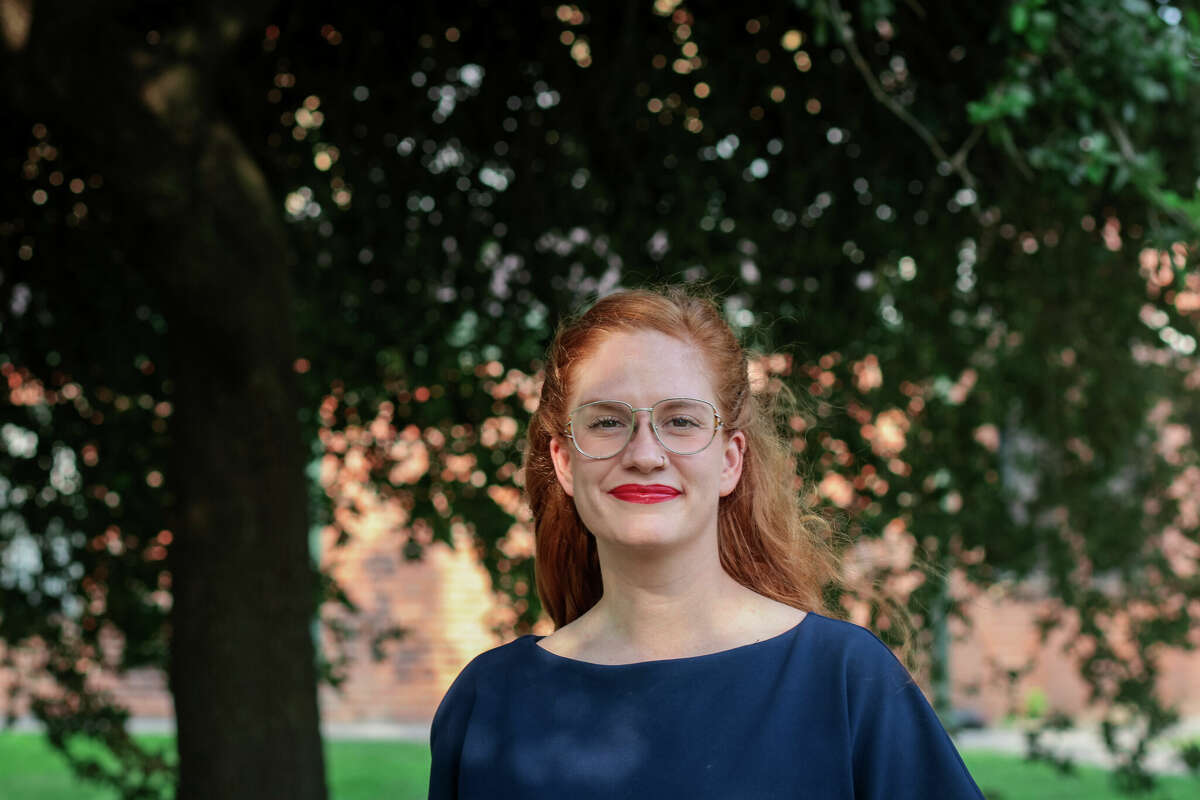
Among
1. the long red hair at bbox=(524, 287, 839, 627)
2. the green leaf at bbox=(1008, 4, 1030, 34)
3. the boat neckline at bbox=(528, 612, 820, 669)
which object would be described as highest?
the green leaf at bbox=(1008, 4, 1030, 34)

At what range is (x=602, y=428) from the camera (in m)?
1.93

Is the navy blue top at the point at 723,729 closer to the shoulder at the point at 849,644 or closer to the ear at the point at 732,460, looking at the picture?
the shoulder at the point at 849,644

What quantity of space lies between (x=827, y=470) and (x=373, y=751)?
569 cm

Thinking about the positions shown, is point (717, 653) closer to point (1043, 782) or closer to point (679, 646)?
point (679, 646)

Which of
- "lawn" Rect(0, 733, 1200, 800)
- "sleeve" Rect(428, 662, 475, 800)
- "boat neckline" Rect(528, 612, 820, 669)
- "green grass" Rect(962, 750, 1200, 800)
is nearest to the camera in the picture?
"boat neckline" Rect(528, 612, 820, 669)

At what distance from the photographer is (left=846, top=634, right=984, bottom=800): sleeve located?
1726 millimetres

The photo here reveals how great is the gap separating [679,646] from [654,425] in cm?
32

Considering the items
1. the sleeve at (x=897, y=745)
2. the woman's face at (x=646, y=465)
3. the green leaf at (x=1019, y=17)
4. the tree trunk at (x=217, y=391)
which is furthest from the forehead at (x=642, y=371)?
the tree trunk at (x=217, y=391)

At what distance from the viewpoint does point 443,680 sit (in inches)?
416

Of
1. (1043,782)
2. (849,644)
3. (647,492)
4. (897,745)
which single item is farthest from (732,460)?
(1043,782)

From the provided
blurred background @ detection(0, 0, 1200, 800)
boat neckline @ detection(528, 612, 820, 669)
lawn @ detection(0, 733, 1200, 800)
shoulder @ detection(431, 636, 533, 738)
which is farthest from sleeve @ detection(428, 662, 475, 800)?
lawn @ detection(0, 733, 1200, 800)

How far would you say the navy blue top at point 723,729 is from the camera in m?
1.74

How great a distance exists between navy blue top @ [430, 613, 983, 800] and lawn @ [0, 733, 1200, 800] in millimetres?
6411

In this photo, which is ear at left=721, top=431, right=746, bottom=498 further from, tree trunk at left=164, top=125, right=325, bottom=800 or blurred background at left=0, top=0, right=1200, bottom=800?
tree trunk at left=164, top=125, right=325, bottom=800
